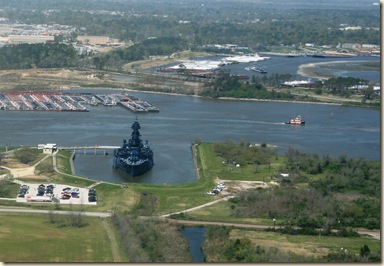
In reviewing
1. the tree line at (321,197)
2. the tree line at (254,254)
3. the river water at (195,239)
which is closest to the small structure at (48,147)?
the tree line at (321,197)

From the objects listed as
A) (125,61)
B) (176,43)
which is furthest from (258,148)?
(176,43)

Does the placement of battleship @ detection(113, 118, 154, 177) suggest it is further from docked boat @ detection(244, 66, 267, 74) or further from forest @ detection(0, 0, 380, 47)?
forest @ detection(0, 0, 380, 47)

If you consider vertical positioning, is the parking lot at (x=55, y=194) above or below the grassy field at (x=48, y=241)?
below

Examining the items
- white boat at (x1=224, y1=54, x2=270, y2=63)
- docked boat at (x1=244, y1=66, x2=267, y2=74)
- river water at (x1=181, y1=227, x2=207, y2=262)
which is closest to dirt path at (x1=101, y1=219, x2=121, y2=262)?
river water at (x1=181, y1=227, x2=207, y2=262)

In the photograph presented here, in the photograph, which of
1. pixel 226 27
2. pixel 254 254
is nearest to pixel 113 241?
pixel 254 254

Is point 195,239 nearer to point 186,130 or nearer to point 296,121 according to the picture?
point 186,130

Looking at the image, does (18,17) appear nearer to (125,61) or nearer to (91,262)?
(125,61)

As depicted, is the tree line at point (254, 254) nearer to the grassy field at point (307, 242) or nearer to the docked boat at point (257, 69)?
the grassy field at point (307, 242)
